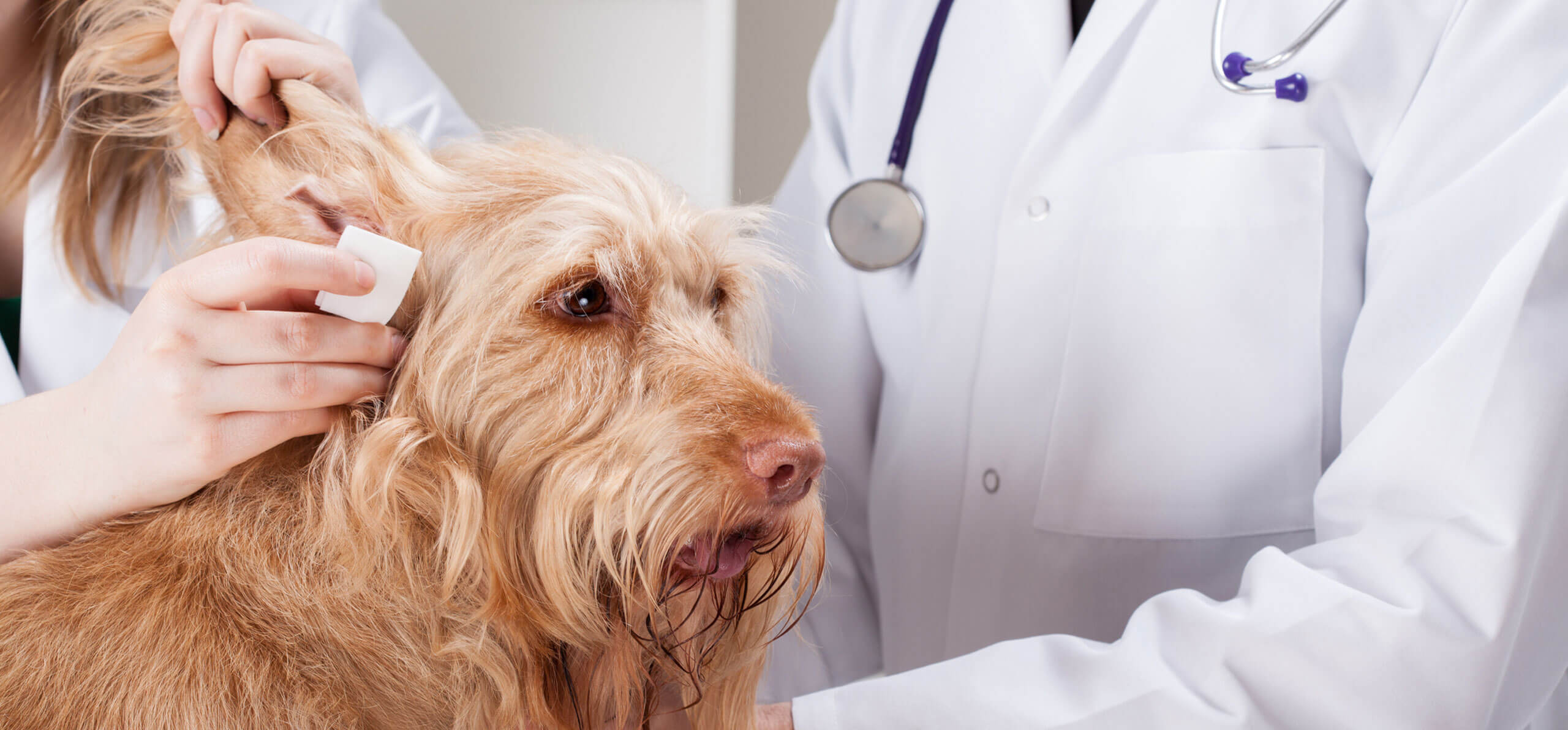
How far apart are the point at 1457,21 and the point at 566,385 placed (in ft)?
2.45

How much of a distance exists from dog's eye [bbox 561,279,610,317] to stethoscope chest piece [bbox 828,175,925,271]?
43 cm

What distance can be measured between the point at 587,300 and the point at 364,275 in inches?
5.9

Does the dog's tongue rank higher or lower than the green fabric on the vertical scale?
lower

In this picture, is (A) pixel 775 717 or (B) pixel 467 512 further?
(A) pixel 775 717

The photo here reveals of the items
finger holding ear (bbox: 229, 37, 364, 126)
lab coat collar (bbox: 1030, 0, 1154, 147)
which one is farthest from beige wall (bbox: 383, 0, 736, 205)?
finger holding ear (bbox: 229, 37, 364, 126)

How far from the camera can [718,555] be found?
0.60 meters

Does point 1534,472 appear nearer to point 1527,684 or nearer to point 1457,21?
point 1527,684

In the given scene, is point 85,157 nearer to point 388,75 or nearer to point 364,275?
point 388,75

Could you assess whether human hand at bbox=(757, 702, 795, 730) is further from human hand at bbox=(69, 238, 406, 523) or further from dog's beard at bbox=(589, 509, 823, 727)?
human hand at bbox=(69, 238, 406, 523)

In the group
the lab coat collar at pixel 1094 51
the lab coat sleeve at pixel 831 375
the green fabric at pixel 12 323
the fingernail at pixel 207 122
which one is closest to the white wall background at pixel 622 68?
the lab coat sleeve at pixel 831 375

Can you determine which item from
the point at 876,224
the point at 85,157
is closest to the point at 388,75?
the point at 85,157

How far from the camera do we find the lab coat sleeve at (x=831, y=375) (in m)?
1.13

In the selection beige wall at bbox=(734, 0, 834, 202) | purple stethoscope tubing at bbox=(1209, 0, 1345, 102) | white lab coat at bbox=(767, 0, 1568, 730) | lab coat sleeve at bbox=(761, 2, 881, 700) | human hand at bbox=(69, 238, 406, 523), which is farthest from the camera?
beige wall at bbox=(734, 0, 834, 202)

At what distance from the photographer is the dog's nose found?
544mm
